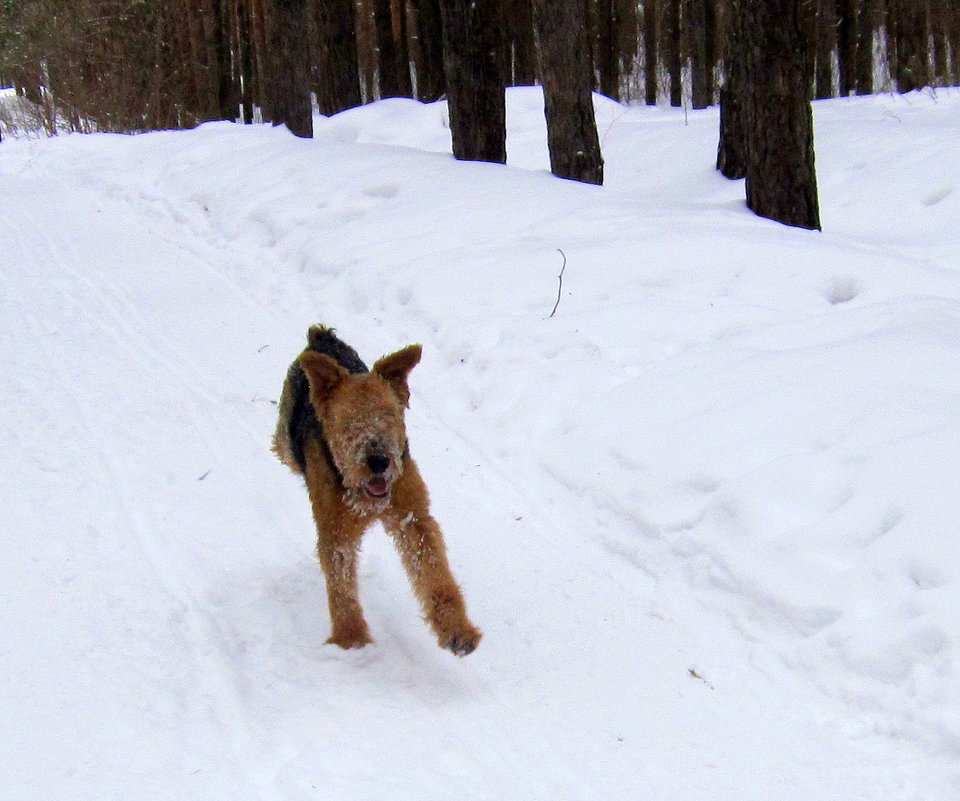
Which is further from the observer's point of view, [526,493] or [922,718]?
[526,493]

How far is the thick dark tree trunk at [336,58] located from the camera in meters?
20.4

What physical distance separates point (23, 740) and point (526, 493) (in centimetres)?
297

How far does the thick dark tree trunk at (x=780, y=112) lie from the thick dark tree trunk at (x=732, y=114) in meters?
0.39

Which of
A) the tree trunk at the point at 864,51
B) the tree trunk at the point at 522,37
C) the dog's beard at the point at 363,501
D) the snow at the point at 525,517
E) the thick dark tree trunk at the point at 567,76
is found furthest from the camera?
the tree trunk at the point at 522,37

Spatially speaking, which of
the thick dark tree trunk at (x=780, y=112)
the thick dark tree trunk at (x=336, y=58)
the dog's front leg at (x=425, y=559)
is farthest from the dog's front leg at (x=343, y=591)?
the thick dark tree trunk at (x=336, y=58)

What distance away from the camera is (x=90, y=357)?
7852mm

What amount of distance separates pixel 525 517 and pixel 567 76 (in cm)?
682

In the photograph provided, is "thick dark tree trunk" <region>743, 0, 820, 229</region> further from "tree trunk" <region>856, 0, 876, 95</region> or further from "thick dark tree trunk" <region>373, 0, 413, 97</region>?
"thick dark tree trunk" <region>373, 0, 413, 97</region>

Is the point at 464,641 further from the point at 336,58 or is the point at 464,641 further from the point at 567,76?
the point at 336,58

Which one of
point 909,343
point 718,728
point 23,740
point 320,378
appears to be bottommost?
point 718,728

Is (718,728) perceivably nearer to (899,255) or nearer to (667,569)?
(667,569)

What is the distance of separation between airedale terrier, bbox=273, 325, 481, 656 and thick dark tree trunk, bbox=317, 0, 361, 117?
17.5 metres

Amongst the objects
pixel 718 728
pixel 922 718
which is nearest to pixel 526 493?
pixel 718 728

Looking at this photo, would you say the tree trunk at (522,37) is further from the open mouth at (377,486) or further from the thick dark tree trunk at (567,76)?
the open mouth at (377,486)
